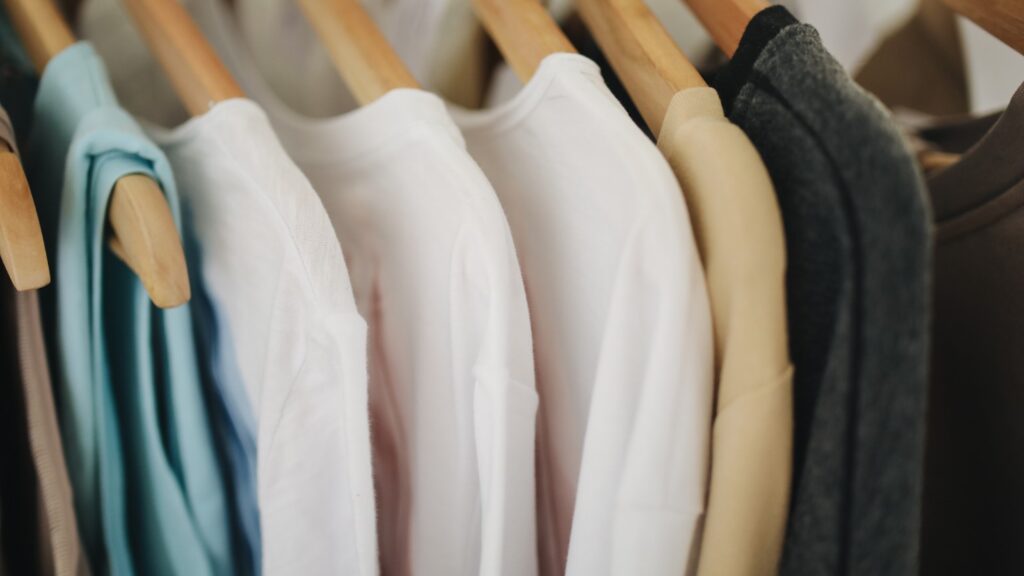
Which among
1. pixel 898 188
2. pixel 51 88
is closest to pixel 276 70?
pixel 51 88

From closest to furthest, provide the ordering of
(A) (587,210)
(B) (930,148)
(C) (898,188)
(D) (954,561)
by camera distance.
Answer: (C) (898,188) < (A) (587,210) < (D) (954,561) < (B) (930,148)

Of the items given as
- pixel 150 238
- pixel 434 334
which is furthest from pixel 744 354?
pixel 150 238

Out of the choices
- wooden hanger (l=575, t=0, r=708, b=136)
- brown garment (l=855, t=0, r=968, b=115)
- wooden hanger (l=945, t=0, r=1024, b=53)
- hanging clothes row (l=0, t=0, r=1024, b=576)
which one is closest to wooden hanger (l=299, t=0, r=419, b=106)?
hanging clothes row (l=0, t=0, r=1024, b=576)

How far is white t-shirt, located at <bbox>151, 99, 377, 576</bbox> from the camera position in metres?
0.34

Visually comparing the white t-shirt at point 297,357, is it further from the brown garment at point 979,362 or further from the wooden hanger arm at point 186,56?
the brown garment at point 979,362

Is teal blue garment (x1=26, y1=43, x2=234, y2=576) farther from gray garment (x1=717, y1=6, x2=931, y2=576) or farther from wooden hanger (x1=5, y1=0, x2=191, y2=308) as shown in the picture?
gray garment (x1=717, y1=6, x2=931, y2=576)

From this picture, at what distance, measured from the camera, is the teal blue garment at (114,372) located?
367mm

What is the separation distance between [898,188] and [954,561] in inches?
13.9

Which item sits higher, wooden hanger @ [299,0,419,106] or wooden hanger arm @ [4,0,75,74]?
wooden hanger arm @ [4,0,75,74]

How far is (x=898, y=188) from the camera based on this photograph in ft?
0.81

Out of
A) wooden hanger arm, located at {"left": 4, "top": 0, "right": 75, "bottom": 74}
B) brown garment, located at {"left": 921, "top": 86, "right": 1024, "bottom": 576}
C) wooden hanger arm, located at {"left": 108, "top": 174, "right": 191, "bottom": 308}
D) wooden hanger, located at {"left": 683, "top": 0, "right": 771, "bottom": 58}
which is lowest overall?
brown garment, located at {"left": 921, "top": 86, "right": 1024, "bottom": 576}

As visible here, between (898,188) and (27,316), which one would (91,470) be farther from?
(898,188)

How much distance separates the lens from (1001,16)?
387 millimetres

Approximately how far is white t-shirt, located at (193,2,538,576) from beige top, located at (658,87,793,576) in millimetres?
88
